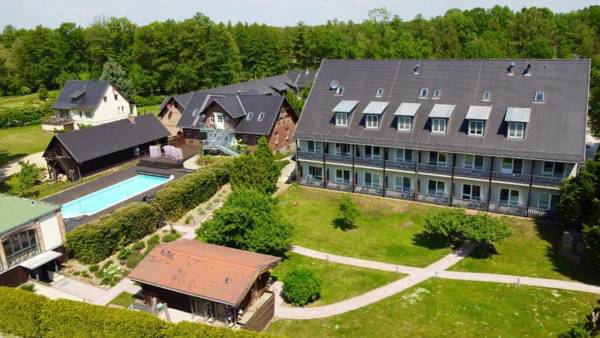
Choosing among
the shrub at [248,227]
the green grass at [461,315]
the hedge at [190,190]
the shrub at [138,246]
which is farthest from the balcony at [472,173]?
the shrub at [138,246]

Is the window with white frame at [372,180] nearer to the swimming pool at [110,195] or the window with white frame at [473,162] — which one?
the window with white frame at [473,162]

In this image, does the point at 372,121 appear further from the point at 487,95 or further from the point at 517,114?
the point at 517,114

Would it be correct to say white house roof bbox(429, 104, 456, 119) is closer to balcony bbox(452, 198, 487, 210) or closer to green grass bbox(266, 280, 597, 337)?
balcony bbox(452, 198, 487, 210)

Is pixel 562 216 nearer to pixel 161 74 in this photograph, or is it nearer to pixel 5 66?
pixel 161 74

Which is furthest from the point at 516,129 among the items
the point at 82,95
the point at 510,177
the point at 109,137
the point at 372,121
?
the point at 82,95

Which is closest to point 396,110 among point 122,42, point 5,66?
point 122,42

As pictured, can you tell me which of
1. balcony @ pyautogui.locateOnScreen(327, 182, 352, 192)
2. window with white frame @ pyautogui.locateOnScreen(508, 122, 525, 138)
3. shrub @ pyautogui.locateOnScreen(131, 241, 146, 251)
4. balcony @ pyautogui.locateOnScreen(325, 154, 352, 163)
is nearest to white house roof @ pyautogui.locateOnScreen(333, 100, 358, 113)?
balcony @ pyautogui.locateOnScreen(325, 154, 352, 163)
